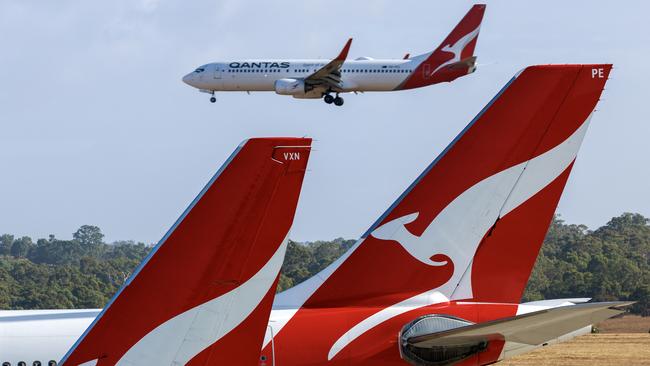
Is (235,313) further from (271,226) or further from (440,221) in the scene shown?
(440,221)

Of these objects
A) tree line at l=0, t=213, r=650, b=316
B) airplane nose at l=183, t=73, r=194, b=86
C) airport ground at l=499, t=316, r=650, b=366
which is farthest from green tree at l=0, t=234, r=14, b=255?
airport ground at l=499, t=316, r=650, b=366

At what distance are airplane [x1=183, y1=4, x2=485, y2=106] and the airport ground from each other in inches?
1204

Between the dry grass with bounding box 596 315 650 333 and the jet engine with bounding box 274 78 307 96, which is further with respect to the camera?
the jet engine with bounding box 274 78 307 96

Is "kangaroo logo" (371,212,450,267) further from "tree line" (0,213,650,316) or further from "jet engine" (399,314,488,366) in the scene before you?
"tree line" (0,213,650,316)

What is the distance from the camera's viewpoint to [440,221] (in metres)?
14.4

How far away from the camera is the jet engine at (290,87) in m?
70.0

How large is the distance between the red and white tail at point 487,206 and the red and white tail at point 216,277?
3729 mm

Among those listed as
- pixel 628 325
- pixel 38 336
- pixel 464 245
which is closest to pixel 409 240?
pixel 464 245

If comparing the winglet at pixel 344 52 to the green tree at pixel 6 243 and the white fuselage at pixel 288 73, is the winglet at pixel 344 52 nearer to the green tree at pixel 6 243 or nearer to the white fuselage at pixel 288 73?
the white fuselage at pixel 288 73

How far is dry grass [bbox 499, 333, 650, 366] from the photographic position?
31.8m

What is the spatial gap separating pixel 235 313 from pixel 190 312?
0.33 metres

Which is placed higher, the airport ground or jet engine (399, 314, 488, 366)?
jet engine (399, 314, 488, 366)

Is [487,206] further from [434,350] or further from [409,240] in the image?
[434,350]

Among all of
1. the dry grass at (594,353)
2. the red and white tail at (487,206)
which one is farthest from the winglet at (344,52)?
the red and white tail at (487,206)
